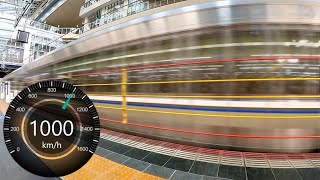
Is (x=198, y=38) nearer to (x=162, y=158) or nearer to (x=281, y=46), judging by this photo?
(x=281, y=46)

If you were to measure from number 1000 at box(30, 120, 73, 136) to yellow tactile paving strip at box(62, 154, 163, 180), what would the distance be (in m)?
0.86

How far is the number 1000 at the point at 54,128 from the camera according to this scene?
1383 mm

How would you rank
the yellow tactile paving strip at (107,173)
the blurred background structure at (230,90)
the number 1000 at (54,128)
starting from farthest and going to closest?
1. the blurred background structure at (230,90)
2. the yellow tactile paving strip at (107,173)
3. the number 1000 at (54,128)

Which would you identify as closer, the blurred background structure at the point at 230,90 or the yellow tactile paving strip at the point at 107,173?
the yellow tactile paving strip at the point at 107,173

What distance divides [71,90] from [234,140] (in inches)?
92.4

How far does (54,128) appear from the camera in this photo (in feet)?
4.58

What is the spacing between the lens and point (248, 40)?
2.73 meters

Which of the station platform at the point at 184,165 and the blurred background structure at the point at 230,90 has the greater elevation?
the blurred background structure at the point at 230,90

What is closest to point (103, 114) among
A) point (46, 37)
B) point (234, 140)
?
point (234, 140)
